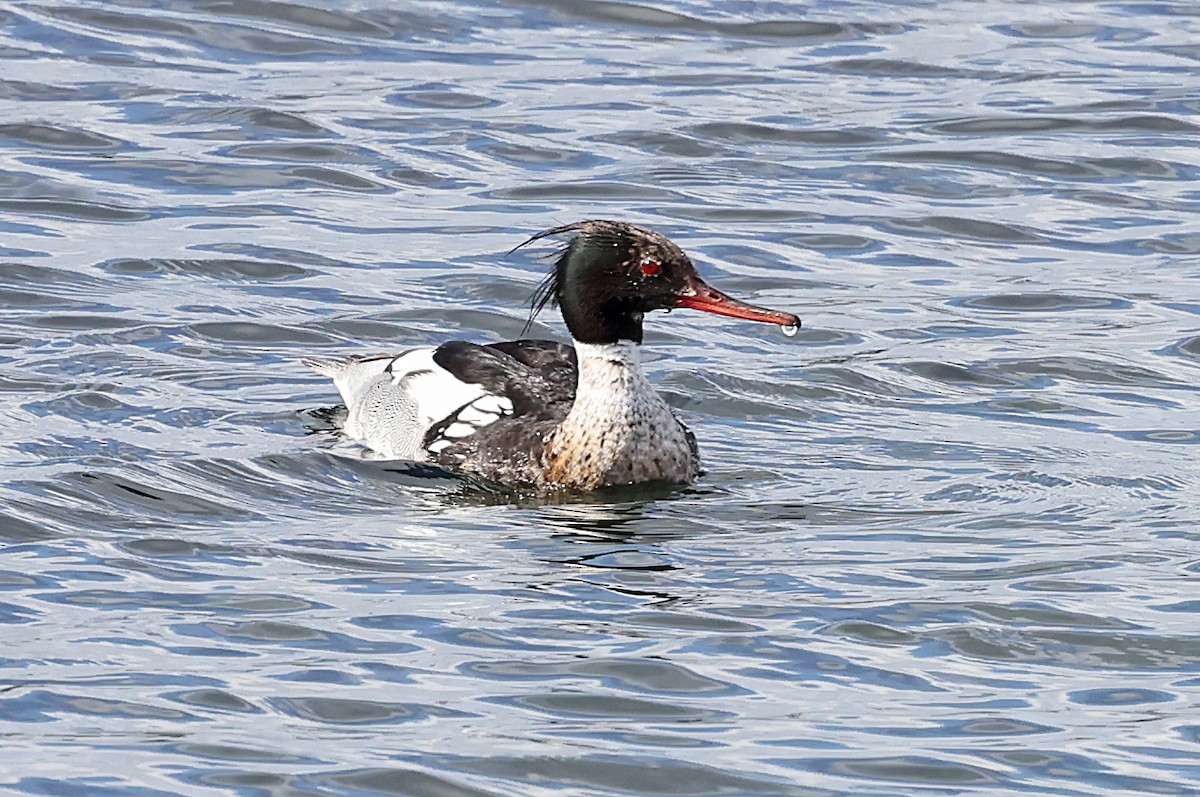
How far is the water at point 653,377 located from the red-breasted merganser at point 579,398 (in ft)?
0.75

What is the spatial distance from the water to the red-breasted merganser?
0.23 m

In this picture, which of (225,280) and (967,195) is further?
(967,195)

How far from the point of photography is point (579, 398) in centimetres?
1148

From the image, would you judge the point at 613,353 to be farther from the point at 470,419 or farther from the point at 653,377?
the point at 653,377

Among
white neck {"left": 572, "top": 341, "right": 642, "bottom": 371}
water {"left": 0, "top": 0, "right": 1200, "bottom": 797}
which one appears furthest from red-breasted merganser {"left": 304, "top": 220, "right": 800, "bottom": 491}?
water {"left": 0, "top": 0, "right": 1200, "bottom": 797}

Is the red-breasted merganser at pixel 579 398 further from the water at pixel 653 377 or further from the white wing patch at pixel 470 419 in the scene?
the water at pixel 653 377

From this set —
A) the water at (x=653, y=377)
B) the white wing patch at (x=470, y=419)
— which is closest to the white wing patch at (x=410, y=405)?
the white wing patch at (x=470, y=419)

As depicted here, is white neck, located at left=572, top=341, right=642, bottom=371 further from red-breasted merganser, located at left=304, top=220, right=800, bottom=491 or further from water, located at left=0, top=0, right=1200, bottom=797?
water, located at left=0, top=0, right=1200, bottom=797

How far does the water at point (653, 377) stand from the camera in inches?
304

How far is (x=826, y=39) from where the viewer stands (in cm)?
2127

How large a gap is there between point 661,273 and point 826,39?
34.4 ft

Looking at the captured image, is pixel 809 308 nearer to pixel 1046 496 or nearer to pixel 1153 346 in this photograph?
pixel 1153 346

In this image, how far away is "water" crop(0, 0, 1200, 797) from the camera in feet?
25.3

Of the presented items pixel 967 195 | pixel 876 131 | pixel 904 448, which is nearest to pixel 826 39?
pixel 876 131
